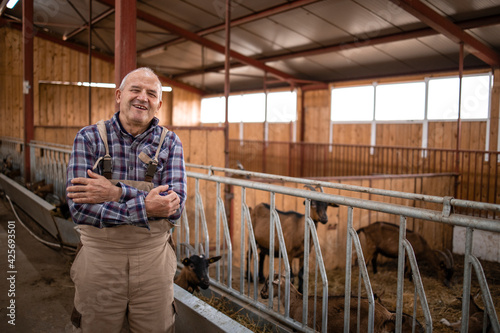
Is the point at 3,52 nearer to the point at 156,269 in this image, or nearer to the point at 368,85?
the point at 368,85

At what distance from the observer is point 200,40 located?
10758 millimetres

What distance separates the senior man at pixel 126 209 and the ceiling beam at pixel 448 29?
227 inches

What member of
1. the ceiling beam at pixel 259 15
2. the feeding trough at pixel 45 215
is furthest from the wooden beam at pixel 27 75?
the ceiling beam at pixel 259 15

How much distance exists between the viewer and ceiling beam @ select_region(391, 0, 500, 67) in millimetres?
6500

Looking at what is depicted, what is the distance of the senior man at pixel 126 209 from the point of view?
170 cm

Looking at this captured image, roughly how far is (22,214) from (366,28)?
24.6 ft

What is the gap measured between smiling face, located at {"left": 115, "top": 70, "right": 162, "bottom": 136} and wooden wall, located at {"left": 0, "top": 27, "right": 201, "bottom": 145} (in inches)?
453

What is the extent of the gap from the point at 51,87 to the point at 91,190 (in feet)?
46.0

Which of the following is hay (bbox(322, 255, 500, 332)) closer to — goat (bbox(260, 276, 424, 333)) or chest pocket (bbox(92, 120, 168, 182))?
goat (bbox(260, 276, 424, 333))

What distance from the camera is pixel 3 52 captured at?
12.9 metres

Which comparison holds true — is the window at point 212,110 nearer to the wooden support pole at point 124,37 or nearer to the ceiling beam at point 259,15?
the ceiling beam at point 259,15

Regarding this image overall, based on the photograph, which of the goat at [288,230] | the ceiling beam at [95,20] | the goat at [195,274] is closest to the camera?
the goat at [195,274]

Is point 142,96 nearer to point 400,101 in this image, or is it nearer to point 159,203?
point 159,203

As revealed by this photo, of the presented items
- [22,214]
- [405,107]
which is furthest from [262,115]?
[22,214]
